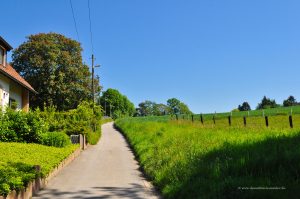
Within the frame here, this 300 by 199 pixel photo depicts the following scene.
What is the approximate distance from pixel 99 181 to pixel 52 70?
3750 centimetres

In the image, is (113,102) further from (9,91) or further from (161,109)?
(9,91)

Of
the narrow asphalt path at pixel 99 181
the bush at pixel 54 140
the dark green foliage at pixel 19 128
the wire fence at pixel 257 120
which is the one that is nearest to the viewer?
the narrow asphalt path at pixel 99 181

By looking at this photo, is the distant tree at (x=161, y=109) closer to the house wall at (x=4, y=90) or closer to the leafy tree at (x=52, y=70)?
the leafy tree at (x=52, y=70)

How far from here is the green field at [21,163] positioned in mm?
8969

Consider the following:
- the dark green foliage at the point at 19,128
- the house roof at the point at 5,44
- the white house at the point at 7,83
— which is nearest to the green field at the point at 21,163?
the dark green foliage at the point at 19,128

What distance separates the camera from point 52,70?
4822cm

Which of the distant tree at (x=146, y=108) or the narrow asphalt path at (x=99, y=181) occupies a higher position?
the distant tree at (x=146, y=108)

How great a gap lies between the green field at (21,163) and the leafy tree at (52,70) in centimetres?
2945

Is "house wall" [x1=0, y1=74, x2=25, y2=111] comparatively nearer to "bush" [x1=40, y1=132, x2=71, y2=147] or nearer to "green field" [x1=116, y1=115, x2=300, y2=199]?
"bush" [x1=40, y1=132, x2=71, y2=147]

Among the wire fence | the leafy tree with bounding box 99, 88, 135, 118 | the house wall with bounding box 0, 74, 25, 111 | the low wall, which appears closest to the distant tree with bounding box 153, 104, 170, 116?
the leafy tree with bounding box 99, 88, 135, 118

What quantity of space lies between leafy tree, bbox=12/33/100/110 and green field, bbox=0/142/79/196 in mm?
29454

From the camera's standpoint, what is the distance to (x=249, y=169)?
9.19 m

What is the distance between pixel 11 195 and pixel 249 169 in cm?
553

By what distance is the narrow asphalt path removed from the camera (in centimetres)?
1071
